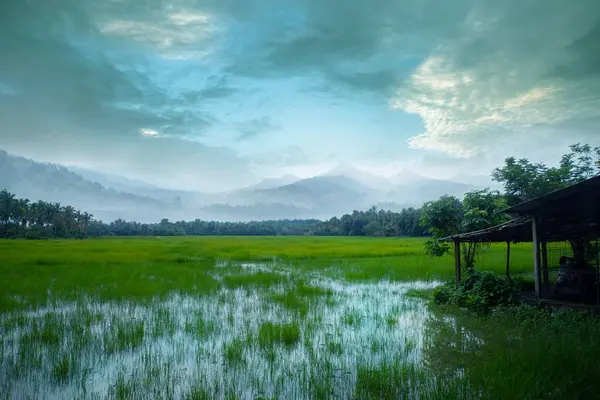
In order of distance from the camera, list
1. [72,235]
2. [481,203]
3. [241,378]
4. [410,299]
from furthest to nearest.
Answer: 1. [72,235]
2. [481,203]
3. [410,299]
4. [241,378]

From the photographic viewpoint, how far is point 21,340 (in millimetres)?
6660

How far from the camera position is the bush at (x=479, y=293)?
8.51 meters

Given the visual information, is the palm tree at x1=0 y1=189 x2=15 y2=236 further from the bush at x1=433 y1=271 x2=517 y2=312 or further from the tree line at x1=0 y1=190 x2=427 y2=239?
the bush at x1=433 y1=271 x2=517 y2=312

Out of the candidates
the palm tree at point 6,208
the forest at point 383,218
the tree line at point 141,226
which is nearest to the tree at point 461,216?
the forest at point 383,218

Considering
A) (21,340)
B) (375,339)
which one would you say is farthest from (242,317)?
(21,340)

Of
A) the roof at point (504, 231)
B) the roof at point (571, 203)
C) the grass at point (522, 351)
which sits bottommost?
the grass at point (522, 351)

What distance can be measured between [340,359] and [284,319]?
9.18 feet

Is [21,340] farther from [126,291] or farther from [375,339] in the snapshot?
[375,339]

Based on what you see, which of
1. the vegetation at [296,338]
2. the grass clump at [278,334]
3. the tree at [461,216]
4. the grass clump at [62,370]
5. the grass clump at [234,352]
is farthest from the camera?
the tree at [461,216]

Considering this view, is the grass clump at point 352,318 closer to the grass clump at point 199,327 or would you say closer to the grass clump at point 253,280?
the grass clump at point 199,327

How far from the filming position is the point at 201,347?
6.46m

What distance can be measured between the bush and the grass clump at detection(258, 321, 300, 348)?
436cm

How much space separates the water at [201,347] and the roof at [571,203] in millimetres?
3446

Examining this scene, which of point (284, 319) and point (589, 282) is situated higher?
point (589, 282)
